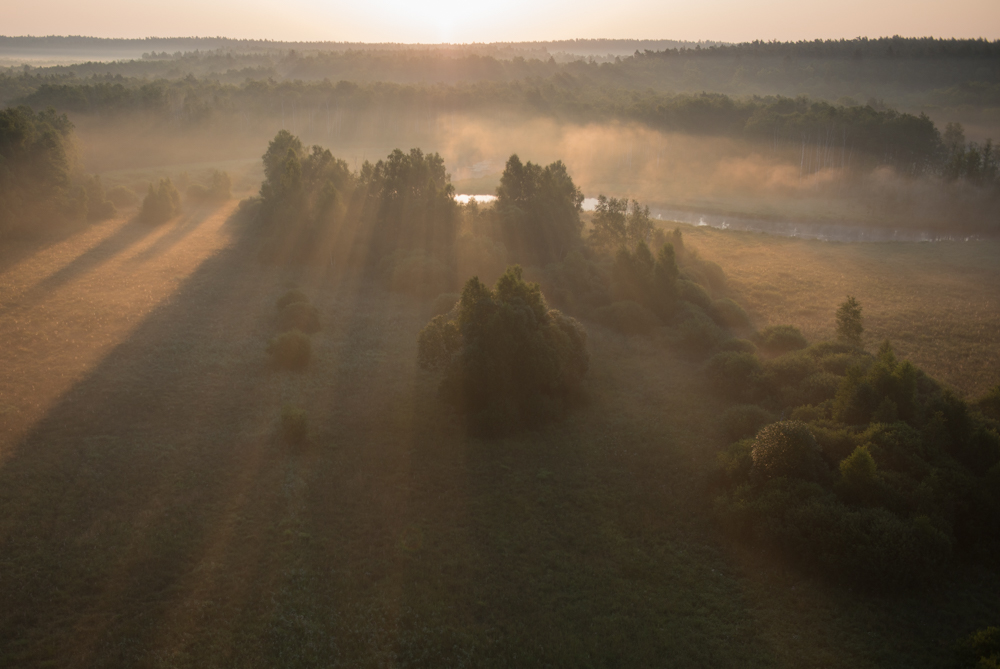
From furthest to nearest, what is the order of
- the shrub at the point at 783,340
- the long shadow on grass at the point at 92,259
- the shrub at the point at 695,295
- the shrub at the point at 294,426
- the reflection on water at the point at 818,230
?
the reflection on water at the point at 818,230, the shrub at the point at 695,295, the long shadow on grass at the point at 92,259, the shrub at the point at 783,340, the shrub at the point at 294,426

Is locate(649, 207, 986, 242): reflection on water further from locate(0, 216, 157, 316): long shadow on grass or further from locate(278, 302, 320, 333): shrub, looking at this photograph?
locate(0, 216, 157, 316): long shadow on grass

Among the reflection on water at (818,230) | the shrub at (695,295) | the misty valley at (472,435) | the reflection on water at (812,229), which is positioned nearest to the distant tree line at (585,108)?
the reflection on water at (818,230)

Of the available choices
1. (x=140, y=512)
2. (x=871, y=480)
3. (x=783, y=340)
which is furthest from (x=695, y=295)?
(x=140, y=512)

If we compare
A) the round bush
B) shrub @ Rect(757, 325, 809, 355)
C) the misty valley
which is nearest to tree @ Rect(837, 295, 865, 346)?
the misty valley

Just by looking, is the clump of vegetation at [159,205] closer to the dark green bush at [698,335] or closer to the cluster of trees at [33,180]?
the cluster of trees at [33,180]

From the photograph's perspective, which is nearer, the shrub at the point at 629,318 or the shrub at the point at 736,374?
the shrub at the point at 736,374

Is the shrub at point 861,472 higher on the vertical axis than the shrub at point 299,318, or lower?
lower

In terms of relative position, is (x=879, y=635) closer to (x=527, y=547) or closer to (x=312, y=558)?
(x=527, y=547)
